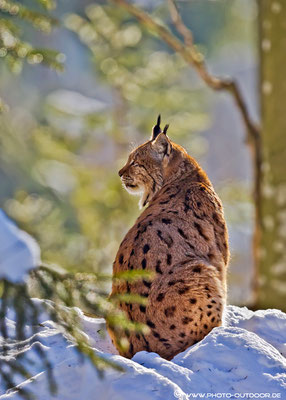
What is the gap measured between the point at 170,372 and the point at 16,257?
1.01m

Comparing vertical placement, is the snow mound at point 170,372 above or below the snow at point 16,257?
below

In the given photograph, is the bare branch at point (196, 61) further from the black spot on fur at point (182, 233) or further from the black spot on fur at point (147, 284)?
the black spot on fur at point (147, 284)

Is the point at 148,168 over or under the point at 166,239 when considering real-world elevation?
over

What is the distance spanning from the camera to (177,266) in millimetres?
4152

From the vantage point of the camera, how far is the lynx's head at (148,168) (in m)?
4.73

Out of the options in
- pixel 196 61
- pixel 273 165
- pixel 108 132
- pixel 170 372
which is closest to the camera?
pixel 170 372

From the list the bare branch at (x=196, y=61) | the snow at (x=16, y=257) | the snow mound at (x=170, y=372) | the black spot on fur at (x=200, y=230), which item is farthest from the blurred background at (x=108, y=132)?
the snow at (x=16, y=257)

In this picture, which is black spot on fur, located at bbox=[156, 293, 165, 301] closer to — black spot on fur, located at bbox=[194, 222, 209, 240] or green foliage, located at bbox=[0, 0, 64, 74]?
black spot on fur, located at bbox=[194, 222, 209, 240]

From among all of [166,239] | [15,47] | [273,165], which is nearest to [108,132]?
[273,165]

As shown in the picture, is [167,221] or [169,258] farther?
[167,221]

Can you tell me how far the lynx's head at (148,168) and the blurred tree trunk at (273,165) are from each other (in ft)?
11.3

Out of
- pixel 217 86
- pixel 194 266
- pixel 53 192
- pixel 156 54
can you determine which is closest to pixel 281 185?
pixel 217 86

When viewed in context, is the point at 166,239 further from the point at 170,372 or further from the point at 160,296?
the point at 170,372

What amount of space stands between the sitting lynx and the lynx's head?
6.0 inches
